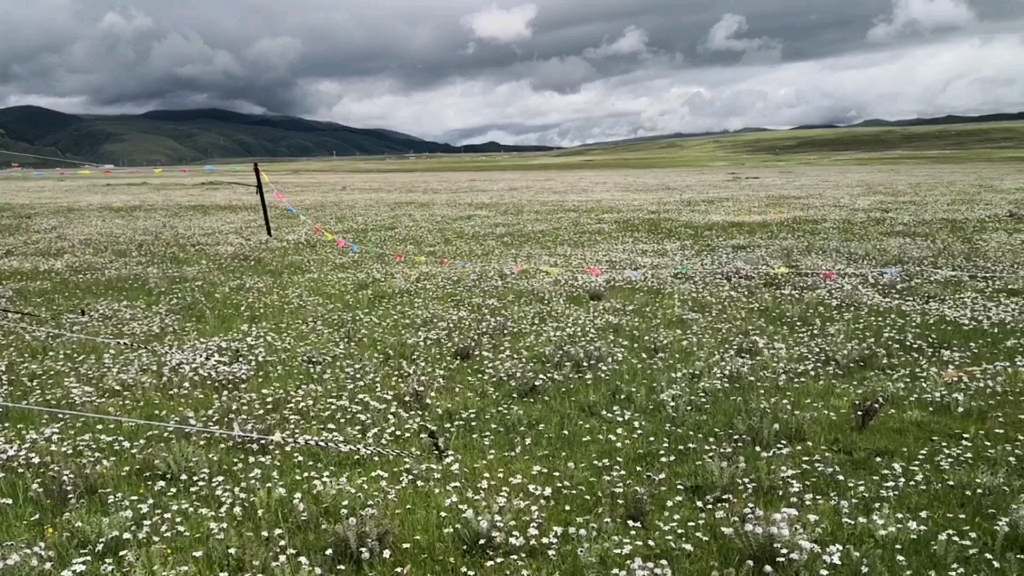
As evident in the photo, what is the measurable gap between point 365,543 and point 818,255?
926 inches

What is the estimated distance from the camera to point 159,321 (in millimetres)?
16891

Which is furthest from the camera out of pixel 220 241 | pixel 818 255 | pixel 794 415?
pixel 220 241

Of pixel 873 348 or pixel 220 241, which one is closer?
pixel 873 348

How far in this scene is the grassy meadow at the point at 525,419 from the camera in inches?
273

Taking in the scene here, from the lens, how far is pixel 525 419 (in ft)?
34.0

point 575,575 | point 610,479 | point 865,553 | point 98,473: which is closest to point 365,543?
point 575,575

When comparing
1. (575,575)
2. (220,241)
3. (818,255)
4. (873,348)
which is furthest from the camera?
(220,241)

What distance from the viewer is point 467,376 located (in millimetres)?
12523

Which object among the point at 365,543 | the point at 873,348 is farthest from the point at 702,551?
the point at 873,348

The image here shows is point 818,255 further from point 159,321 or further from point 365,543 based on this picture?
point 365,543

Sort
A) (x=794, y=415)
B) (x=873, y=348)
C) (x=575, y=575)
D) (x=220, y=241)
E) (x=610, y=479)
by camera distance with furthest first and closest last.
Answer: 1. (x=220, y=241)
2. (x=873, y=348)
3. (x=794, y=415)
4. (x=610, y=479)
5. (x=575, y=575)

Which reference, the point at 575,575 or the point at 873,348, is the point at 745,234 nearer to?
the point at 873,348

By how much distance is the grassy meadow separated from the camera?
6.93 meters

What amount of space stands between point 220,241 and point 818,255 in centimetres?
2556
